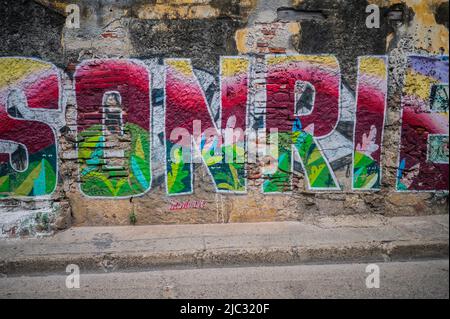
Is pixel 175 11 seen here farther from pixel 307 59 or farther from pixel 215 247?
pixel 215 247

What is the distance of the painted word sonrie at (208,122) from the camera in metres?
5.48

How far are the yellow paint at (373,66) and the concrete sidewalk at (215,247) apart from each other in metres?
2.09

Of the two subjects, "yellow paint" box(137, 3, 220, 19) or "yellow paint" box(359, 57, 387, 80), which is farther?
"yellow paint" box(359, 57, 387, 80)

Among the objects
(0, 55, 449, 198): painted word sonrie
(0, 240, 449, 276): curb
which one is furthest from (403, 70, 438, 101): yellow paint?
(0, 240, 449, 276): curb

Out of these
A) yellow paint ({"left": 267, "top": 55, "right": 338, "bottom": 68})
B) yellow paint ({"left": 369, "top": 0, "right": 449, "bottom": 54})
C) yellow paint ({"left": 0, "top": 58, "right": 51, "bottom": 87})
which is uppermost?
yellow paint ({"left": 369, "top": 0, "right": 449, "bottom": 54})

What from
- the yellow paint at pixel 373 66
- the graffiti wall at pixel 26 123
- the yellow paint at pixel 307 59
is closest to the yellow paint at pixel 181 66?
the yellow paint at pixel 307 59

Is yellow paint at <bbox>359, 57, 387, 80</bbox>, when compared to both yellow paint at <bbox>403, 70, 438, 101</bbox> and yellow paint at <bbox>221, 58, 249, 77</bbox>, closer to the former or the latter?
yellow paint at <bbox>403, 70, 438, 101</bbox>

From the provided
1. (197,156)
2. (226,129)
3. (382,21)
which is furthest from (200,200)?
(382,21)

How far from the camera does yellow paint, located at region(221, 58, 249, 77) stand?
220 inches

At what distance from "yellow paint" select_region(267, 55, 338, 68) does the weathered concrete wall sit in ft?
0.04

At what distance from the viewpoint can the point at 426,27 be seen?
5766 mm

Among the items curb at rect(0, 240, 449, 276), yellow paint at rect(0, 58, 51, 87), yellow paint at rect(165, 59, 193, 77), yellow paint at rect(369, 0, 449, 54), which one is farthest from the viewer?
yellow paint at rect(369, 0, 449, 54)

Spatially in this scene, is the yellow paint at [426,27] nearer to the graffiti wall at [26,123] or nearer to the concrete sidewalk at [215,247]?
the concrete sidewalk at [215,247]

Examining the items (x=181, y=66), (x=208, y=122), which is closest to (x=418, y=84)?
(x=208, y=122)
